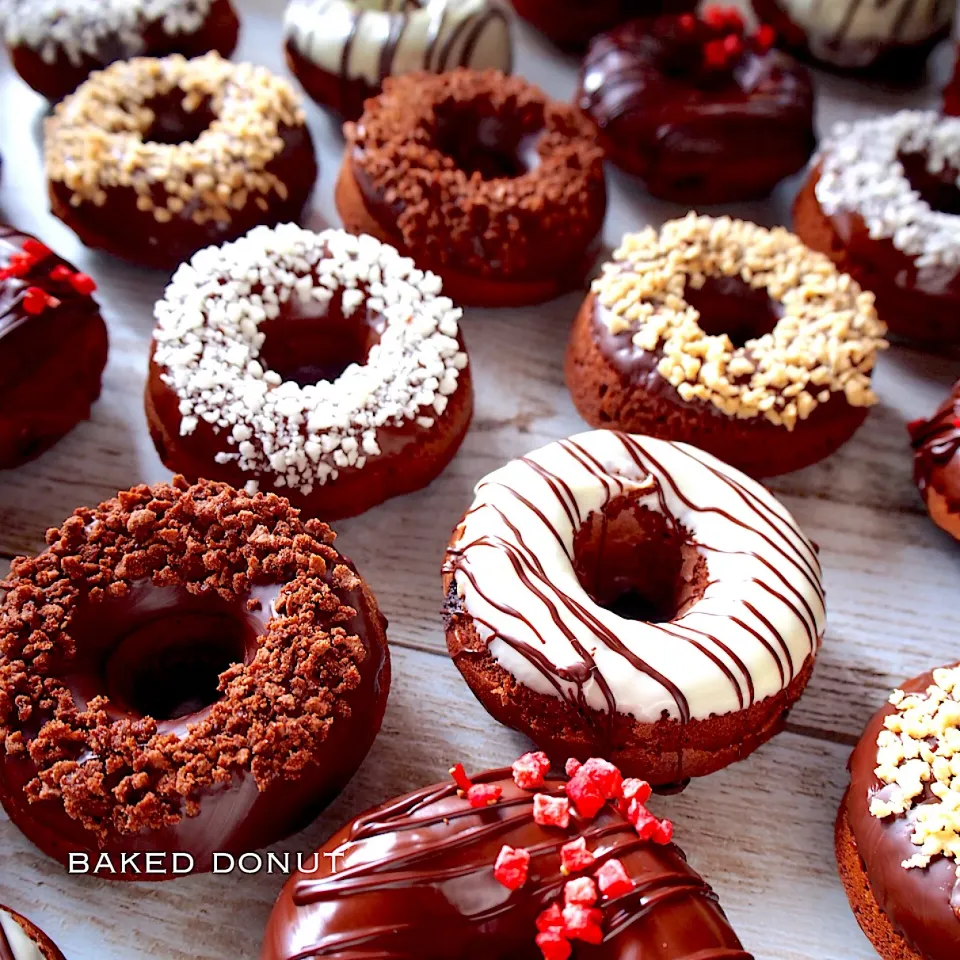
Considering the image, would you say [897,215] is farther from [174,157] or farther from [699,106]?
[174,157]

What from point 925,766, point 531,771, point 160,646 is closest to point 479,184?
point 160,646

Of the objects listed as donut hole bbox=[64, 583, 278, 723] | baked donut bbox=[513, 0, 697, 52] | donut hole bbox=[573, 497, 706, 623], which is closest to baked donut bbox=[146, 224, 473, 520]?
donut hole bbox=[64, 583, 278, 723]

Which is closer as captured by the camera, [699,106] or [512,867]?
[512,867]

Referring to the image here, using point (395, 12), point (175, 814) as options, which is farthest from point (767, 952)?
point (395, 12)

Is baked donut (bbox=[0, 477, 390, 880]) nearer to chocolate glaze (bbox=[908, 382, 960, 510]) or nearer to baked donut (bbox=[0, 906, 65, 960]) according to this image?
baked donut (bbox=[0, 906, 65, 960])

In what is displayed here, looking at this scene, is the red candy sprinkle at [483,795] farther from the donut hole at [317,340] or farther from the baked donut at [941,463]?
the baked donut at [941,463]

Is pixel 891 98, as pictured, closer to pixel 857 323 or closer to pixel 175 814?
pixel 857 323

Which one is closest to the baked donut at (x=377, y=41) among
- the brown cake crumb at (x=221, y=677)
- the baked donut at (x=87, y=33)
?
the baked donut at (x=87, y=33)
